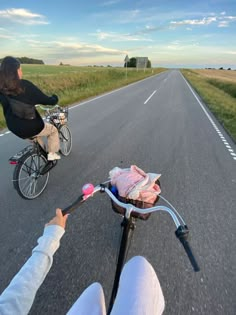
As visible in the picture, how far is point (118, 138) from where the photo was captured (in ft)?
25.1

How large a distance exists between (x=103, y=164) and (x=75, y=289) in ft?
10.9

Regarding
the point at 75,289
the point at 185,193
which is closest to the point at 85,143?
the point at 185,193

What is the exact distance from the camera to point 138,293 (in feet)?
4.54

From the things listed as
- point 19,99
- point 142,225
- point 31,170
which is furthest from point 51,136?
point 142,225

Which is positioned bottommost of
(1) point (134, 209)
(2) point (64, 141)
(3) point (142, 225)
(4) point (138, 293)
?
(2) point (64, 141)

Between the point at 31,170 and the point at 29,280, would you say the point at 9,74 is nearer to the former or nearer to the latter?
the point at 31,170

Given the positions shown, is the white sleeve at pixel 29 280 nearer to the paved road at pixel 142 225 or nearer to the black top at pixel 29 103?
the paved road at pixel 142 225

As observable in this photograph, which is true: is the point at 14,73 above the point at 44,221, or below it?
above

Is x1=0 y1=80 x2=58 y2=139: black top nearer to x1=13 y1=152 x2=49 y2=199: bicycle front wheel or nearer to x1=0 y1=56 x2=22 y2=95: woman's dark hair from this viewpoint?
x1=0 y1=56 x2=22 y2=95: woman's dark hair

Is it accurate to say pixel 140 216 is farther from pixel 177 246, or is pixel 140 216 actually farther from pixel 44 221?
pixel 44 221

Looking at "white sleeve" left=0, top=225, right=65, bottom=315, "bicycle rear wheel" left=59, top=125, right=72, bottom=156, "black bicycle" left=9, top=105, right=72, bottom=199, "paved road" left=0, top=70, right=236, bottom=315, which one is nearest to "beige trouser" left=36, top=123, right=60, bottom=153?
"black bicycle" left=9, top=105, right=72, bottom=199

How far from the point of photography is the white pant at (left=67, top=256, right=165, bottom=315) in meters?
1.25

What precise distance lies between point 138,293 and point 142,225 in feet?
7.01

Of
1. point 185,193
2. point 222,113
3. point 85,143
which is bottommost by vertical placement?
point 222,113
